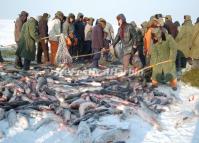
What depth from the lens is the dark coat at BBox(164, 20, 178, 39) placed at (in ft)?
55.7

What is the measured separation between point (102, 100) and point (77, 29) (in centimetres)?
791

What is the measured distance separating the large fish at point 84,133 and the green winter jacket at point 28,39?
6.83 meters

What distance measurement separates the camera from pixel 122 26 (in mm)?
14211

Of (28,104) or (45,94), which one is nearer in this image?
(28,104)

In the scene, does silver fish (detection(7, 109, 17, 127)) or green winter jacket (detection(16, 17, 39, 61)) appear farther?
green winter jacket (detection(16, 17, 39, 61))

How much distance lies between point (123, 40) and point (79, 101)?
4.81 meters

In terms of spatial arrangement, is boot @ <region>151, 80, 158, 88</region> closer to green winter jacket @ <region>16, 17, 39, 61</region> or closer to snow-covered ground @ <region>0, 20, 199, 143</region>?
snow-covered ground @ <region>0, 20, 199, 143</region>

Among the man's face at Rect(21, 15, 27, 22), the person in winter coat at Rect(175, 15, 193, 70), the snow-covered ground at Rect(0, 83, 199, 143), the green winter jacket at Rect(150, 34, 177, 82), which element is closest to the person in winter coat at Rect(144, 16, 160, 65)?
the green winter jacket at Rect(150, 34, 177, 82)

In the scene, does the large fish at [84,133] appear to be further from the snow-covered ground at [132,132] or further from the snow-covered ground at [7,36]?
the snow-covered ground at [7,36]

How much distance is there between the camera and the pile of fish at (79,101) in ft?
29.2

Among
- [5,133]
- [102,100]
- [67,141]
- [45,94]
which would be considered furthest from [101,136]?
[45,94]

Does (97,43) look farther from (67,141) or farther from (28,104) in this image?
(67,141)

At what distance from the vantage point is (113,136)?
7.75 metres

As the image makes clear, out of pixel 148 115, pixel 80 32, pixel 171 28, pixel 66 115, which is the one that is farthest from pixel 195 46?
pixel 66 115
